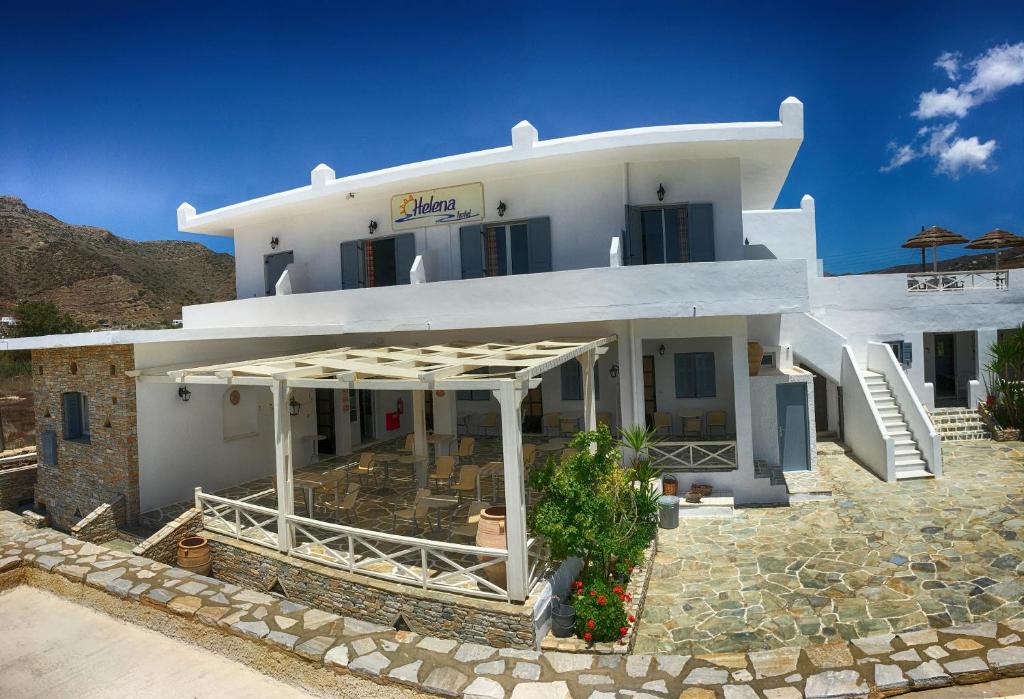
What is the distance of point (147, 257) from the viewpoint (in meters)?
61.1

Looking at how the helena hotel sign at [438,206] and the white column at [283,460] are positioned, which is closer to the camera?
the white column at [283,460]

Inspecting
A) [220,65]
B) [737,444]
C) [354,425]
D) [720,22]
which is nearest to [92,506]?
[354,425]

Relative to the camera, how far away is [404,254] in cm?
1562

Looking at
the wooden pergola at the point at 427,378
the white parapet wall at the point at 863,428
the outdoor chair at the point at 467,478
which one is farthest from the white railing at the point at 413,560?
the white parapet wall at the point at 863,428

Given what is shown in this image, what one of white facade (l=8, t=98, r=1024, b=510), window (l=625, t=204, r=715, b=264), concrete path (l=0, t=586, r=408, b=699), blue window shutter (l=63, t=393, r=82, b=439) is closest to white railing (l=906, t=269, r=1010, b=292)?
white facade (l=8, t=98, r=1024, b=510)

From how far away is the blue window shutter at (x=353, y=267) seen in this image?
634 inches

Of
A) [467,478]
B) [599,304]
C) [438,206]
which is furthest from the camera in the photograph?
[438,206]

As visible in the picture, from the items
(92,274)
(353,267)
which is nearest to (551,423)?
(353,267)

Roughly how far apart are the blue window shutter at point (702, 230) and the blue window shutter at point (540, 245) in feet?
11.2

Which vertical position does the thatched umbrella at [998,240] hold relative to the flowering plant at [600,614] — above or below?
above

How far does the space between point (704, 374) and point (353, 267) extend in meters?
10.6

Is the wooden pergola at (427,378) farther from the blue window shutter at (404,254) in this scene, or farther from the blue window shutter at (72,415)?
the blue window shutter at (404,254)

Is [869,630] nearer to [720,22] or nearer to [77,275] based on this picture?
[720,22]

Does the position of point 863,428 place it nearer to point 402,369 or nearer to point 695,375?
point 695,375
